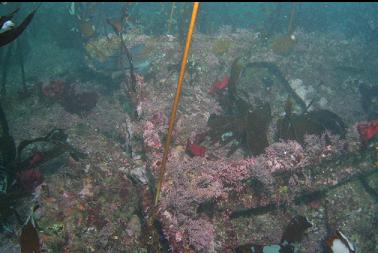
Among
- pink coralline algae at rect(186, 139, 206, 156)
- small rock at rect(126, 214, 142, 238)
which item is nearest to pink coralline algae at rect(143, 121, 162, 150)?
pink coralline algae at rect(186, 139, 206, 156)

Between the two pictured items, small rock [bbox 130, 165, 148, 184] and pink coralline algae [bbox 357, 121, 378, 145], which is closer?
small rock [bbox 130, 165, 148, 184]

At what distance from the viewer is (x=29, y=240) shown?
11.1 ft

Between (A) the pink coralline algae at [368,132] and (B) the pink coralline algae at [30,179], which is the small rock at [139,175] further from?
(A) the pink coralline algae at [368,132]

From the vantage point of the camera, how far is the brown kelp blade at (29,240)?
336 cm

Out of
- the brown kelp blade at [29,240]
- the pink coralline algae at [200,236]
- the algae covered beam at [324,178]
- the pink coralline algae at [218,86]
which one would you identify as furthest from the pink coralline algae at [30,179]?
the pink coralline algae at [218,86]

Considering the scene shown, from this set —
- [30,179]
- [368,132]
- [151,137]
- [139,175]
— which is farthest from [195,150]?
[368,132]

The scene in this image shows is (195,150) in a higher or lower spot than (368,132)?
lower

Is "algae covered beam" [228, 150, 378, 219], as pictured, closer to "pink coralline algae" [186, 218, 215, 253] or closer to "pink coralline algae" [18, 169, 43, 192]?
"pink coralline algae" [186, 218, 215, 253]

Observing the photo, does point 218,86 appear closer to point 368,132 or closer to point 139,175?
point 368,132

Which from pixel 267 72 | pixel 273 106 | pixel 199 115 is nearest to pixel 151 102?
pixel 199 115

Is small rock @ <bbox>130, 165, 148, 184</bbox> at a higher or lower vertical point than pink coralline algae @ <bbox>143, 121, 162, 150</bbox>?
lower

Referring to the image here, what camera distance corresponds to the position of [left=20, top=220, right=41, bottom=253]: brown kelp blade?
3359mm

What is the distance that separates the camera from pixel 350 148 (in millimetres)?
5465

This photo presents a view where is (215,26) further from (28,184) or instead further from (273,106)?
(28,184)
